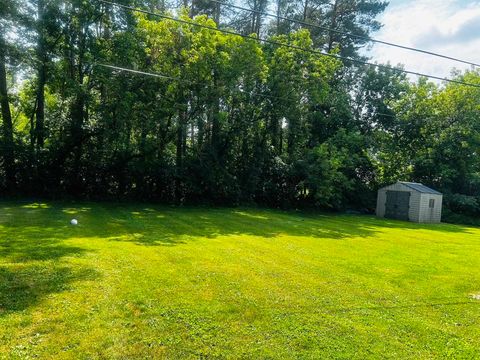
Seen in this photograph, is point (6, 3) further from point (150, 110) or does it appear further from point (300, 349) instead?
point (300, 349)

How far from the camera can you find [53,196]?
14648 millimetres

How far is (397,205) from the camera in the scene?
1888 centimetres

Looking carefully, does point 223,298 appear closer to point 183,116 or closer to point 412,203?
point 183,116

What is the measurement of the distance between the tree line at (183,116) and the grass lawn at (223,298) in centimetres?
741

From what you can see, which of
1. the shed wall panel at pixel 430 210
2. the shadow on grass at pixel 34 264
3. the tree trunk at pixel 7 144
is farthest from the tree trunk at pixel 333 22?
the shadow on grass at pixel 34 264

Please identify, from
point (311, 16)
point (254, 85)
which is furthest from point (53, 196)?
point (311, 16)

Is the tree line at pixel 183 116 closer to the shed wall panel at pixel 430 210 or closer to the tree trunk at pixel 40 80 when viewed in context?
the tree trunk at pixel 40 80

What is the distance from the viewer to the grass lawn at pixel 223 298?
10.7 ft

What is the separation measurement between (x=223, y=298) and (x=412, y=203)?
1638 centimetres

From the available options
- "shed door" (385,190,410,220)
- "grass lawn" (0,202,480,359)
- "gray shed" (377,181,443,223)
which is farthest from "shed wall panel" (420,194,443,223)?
"grass lawn" (0,202,480,359)

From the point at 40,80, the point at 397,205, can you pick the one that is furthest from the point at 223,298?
the point at 397,205

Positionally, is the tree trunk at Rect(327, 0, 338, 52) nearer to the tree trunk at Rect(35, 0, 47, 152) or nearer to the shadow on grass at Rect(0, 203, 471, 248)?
the shadow on grass at Rect(0, 203, 471, 248)

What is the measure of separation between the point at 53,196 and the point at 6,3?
7.12 meters

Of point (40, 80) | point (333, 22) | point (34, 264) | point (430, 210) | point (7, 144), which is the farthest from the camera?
point (333, 22)
